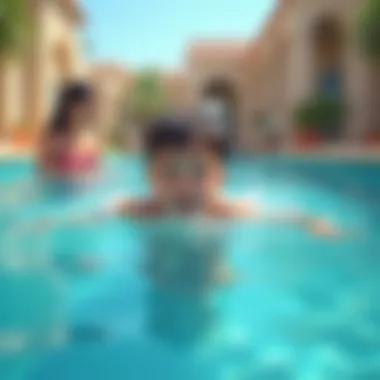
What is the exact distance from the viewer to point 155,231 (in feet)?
8.39

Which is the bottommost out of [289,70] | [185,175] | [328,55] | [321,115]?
[185,175]

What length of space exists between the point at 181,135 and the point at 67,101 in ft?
5.45

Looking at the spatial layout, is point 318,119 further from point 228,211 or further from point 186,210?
point 186,210

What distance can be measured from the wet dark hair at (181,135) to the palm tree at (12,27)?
2.99 metres

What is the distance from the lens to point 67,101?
383cm

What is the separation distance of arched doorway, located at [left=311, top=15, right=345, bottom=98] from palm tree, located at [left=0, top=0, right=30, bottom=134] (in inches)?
172

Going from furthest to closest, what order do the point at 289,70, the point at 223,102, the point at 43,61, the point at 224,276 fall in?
1. the point at 289,70
2. the point at 223,102
3. the point at 43,61
4. the point at 224,276

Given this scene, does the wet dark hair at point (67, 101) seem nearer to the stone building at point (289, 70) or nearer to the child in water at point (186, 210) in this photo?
the stone building at point (289, 70)

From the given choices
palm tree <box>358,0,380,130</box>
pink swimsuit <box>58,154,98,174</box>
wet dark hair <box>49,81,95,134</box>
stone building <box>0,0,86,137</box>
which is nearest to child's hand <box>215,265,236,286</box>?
wet dark hair <box>49,81,95,134</box>

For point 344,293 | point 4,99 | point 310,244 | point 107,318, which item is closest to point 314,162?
point 4,99

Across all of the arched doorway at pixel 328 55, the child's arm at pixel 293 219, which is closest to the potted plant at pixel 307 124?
the arched doorway at pixel 328 55

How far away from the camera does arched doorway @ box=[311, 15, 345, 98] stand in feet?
28.4

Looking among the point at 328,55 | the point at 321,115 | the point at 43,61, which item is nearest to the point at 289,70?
the point at 321,115

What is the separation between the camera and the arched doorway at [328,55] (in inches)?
341
